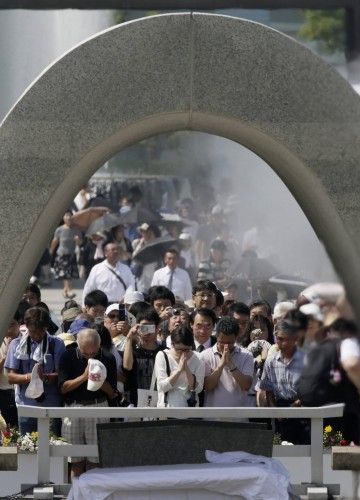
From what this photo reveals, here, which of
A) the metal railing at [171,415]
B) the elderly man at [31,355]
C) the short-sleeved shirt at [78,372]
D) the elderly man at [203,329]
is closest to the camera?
the metal railing at [171,415]

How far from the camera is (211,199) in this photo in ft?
107

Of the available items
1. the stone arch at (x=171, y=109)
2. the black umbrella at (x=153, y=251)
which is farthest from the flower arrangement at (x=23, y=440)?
the black umbrella at (x=153, y=251)

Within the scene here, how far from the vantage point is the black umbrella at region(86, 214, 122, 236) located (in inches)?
947

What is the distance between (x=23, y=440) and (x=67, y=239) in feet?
40.8

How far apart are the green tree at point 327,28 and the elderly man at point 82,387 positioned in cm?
2590

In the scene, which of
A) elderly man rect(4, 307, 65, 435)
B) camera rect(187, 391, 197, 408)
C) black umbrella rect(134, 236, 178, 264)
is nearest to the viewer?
camera rect(187, 391, 197, 408)

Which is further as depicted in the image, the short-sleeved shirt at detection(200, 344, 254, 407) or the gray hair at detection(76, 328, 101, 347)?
the short-sleeved shirt at detection(200, 344, 254, 407)

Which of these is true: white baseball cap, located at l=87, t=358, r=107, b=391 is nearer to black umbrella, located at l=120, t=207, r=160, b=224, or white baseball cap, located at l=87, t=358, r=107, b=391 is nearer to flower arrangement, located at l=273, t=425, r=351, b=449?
flower arrangement, located at l=273, t=425, r=351, b=449

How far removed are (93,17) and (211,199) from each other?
7.62 m

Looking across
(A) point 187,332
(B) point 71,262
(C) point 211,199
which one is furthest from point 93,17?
(A) point 187,332

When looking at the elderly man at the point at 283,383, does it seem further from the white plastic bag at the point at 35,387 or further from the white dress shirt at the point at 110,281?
the white dress shirt at the point at 110,281

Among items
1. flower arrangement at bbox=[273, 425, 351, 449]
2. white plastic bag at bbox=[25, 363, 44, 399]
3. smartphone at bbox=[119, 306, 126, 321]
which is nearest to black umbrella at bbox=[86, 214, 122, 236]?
smartphone at bbox=[119, 306, 126, 321]

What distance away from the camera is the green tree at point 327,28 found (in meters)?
36.8

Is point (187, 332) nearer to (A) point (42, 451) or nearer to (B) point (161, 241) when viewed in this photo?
(A) point (42, 451)
